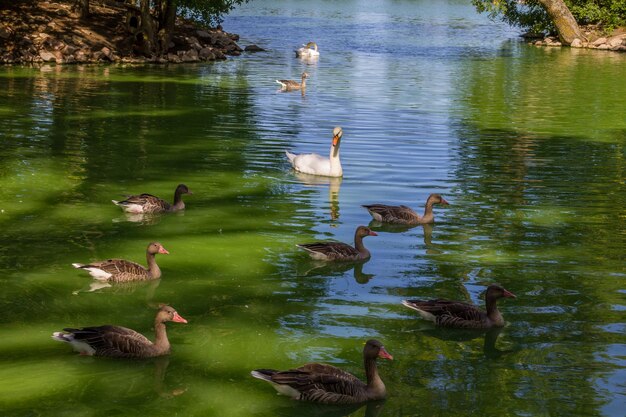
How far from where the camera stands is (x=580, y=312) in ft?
49.5

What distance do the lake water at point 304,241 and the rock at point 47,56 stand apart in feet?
26.5

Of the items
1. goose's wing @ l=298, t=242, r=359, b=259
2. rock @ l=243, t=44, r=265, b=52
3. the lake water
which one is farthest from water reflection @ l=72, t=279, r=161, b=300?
rock @ l=243, t=44, r=265, b=52

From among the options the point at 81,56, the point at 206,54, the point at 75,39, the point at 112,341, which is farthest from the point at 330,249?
the point at 206,54

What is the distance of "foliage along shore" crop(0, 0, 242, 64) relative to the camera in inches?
2010

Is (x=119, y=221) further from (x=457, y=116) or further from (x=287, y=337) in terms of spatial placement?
(x=457, y=116)

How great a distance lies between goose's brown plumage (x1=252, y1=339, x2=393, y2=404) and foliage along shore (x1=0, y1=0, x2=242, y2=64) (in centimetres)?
4115

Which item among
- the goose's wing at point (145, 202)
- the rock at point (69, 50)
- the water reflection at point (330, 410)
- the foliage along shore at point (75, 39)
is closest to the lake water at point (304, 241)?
the water reflection at point (330, 410)

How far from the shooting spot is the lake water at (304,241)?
12.5 m

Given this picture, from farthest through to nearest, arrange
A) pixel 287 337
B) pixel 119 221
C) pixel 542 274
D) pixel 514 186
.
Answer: pixel 514 186 < pixel 119 221 < pixel 542 274 < pixel 287 337

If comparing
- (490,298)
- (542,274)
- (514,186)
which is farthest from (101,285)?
(514,186)

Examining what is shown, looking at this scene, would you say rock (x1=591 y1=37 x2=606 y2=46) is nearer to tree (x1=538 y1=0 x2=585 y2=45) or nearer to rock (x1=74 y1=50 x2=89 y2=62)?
tree (x1=538 y1=0 x2=585 y2=45)

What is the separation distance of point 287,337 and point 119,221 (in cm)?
713

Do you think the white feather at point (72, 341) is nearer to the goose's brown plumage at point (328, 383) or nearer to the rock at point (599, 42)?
the goose's brown plumage at point (328, 383)

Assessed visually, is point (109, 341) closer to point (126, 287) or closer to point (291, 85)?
point (126, 287)
